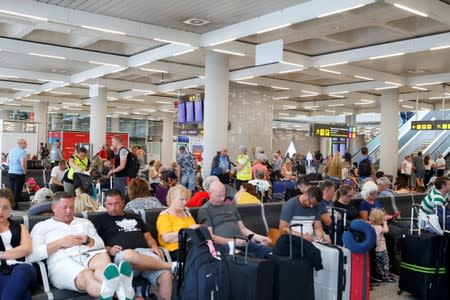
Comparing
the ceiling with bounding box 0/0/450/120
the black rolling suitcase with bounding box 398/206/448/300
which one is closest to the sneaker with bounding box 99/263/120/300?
the black rolling suitcase with bounding box 398/206/448/300

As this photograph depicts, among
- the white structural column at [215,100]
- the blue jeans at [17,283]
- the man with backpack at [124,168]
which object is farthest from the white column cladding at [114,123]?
the blue jeans at [17,283]

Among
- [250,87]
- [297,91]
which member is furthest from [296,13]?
[297,91]

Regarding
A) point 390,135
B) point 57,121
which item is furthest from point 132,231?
point 57,121

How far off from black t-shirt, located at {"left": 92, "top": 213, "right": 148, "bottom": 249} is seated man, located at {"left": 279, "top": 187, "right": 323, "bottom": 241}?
5.21ft

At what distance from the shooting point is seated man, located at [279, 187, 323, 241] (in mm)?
5195

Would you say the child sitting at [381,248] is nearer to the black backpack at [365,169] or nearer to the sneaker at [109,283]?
the sneaker at [109,283]

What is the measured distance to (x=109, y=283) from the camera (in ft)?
11.1

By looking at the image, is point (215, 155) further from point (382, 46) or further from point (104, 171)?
point (382, 46)

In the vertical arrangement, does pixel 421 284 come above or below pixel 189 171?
below

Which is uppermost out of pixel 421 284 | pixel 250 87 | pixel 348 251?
pixel 250 87

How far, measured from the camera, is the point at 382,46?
468 inches

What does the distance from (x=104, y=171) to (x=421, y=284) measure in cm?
831

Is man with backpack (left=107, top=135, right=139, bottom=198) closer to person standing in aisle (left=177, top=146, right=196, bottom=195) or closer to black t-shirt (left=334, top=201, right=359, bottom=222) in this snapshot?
person standing in aisle (left=177, top=146, right=196, bottom=195)

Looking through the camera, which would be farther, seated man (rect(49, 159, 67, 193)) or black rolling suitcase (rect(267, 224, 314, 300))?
seated man (rect(49, 159, 67, 193))
